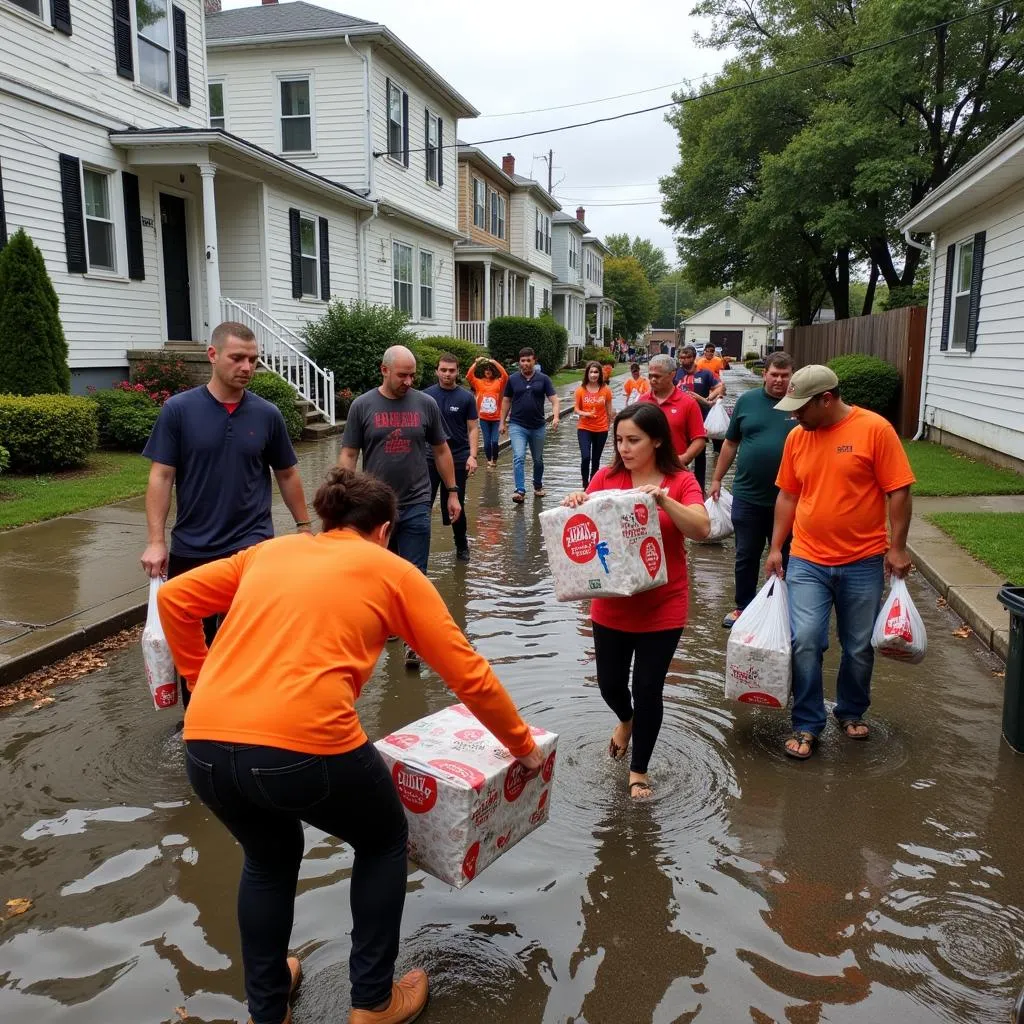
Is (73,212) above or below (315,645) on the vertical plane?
above

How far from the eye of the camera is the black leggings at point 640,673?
4.12m

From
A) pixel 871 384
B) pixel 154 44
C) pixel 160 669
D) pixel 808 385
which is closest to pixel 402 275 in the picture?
pixel 154 44

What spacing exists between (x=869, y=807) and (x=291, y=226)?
713 inches

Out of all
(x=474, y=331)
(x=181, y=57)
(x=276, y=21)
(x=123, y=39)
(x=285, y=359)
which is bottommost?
(x=285, y=359)

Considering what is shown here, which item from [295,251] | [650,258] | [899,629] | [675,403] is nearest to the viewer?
[899,629]

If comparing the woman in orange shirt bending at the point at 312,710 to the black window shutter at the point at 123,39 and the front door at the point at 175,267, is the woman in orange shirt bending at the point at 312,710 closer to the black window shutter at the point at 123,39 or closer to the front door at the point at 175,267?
the front door at the point at 175,267

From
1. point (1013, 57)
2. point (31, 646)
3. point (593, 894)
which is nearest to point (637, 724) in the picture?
point (593, 894)

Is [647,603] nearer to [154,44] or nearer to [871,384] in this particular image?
[871,384]

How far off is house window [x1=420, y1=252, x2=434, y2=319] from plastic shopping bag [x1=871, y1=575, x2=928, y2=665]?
24.0 metres

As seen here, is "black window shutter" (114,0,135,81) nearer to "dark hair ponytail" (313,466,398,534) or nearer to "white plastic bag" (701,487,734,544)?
"white plastic bag" (701,487,734,544)

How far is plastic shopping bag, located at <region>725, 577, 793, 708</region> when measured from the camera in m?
4.72

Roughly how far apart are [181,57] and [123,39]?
1.86 meters

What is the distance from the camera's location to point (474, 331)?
32719 mm

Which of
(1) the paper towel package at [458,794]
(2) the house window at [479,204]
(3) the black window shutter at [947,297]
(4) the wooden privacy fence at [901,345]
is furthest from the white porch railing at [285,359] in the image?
(2) the house window at [479,204]
